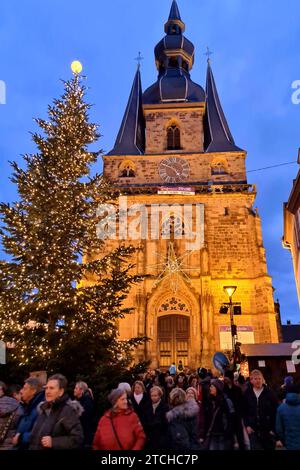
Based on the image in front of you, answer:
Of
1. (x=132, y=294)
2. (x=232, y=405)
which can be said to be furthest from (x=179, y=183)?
(x=232, y=405)

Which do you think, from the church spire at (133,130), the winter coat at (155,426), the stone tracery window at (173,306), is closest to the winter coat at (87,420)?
the winter coat at (155,426)

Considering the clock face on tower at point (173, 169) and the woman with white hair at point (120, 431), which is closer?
the woman with white hair at point (120, 431)

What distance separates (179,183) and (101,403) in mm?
21632

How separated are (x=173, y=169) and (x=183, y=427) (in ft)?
82.5

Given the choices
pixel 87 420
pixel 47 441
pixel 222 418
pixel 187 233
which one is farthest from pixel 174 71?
pixel 47 441

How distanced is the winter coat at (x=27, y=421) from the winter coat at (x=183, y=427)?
5.26ft

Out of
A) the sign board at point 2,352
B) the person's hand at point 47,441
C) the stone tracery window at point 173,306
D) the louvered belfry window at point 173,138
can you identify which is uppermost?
the louvered belfry window at point 173,138

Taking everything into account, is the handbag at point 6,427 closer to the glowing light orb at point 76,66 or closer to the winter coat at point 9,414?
the winter coat at point 9,414

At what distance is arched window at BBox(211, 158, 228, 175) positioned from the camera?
28625 millimetres

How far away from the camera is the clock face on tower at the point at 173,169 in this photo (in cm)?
2833

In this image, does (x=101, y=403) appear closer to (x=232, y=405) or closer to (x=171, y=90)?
(x=232, y=405)

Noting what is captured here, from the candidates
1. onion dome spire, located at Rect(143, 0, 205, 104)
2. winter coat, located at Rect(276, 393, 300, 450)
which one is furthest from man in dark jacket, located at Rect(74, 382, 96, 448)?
onion dome spire, located at Rect(143, 0, 205, 104)

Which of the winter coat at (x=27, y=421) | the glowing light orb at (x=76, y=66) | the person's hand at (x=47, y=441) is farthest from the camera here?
the glowing light orb at (x=76, y=66)

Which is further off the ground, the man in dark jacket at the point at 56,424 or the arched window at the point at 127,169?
the arched window at the point at 127,169
